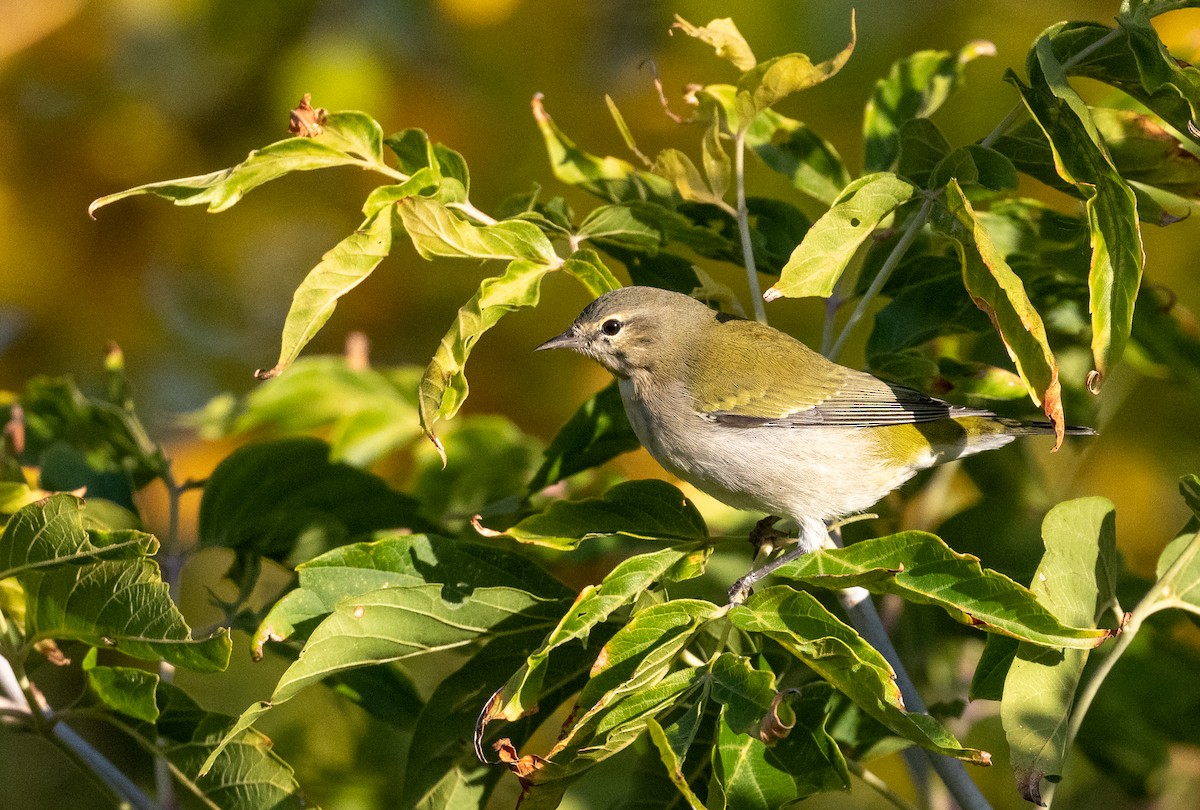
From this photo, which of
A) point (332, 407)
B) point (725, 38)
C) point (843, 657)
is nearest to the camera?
point (843, 657)

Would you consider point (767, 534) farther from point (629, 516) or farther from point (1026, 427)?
point (629, 516)

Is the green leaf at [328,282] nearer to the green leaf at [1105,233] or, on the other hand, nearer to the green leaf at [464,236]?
the green leaf at [464,236]

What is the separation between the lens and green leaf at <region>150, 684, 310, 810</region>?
5.83 ft

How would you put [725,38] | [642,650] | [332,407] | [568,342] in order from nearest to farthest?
[642,650]
[725,38]
[568,342]
[332,407]

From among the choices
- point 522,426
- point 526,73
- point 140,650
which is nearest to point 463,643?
point 140,650

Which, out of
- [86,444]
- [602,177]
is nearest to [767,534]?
[602,177]

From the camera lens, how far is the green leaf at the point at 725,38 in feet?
5.95

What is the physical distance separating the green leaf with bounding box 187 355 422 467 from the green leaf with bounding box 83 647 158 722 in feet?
3.47

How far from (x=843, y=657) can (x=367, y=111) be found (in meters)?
2.87

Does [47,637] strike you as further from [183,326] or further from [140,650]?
[183,326]

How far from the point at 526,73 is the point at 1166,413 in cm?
237

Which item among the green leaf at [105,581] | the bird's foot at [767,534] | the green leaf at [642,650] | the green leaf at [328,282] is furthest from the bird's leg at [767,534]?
the green leaf at [105,581]

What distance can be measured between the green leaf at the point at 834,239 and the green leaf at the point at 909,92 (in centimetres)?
69

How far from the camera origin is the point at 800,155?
2.25 m
